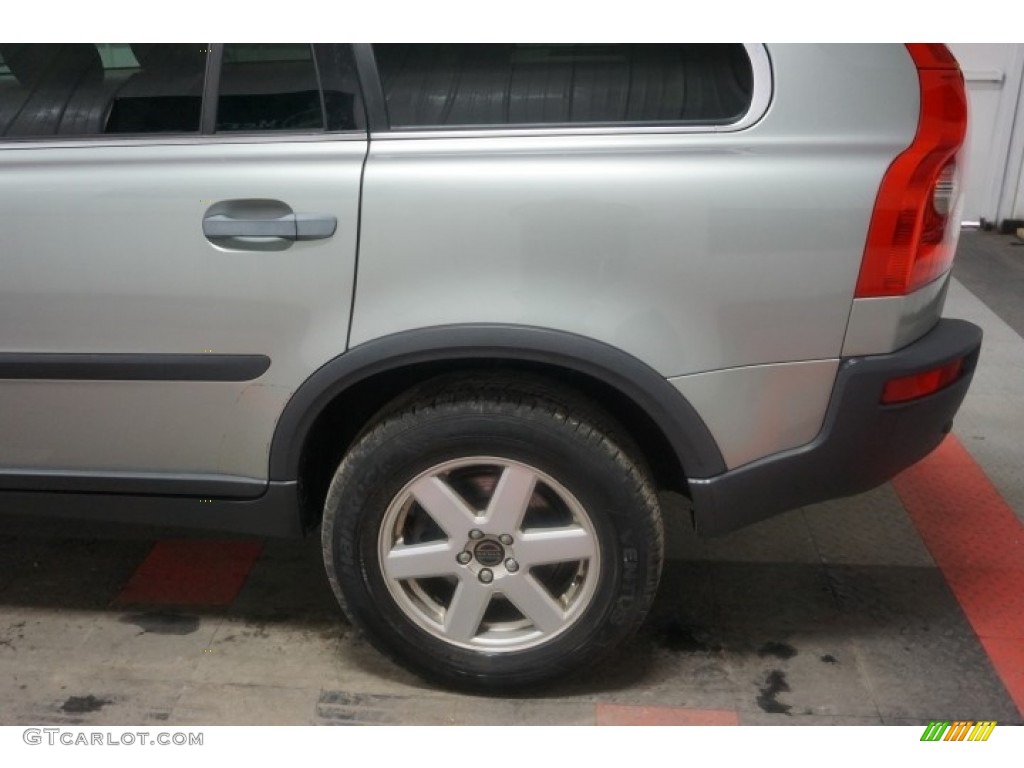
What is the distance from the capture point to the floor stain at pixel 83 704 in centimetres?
222

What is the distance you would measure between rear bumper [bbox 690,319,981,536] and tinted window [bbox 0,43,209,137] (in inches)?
53.1

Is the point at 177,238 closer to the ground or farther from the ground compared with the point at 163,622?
farther from the ground

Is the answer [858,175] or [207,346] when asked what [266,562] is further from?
[858,175]

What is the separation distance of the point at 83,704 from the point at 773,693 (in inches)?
63.0

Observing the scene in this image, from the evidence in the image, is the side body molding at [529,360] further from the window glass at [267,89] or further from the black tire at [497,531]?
the window glass at [267,89]

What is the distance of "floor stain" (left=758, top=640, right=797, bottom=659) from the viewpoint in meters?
2.41

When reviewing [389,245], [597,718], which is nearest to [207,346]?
[389,245]

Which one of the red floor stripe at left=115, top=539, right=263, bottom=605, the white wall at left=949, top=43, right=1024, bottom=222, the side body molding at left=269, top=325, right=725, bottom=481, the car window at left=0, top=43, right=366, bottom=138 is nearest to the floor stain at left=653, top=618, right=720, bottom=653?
the side body molding at left=269, top=325, right=725, bottom=481

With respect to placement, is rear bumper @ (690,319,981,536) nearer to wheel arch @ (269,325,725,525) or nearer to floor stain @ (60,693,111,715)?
wheel arch @ (269,325,725,525)

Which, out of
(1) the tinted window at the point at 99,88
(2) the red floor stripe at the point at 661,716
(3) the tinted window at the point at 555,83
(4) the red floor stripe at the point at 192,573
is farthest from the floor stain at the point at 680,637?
(1) the tinted window at the point at 99,88

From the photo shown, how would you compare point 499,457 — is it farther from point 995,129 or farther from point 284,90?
point 995,129

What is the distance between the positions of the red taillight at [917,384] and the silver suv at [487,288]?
0.01 metres

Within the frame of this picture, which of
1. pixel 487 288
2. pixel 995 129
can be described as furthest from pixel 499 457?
pixel 995 129

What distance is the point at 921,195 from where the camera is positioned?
1.85 metres
